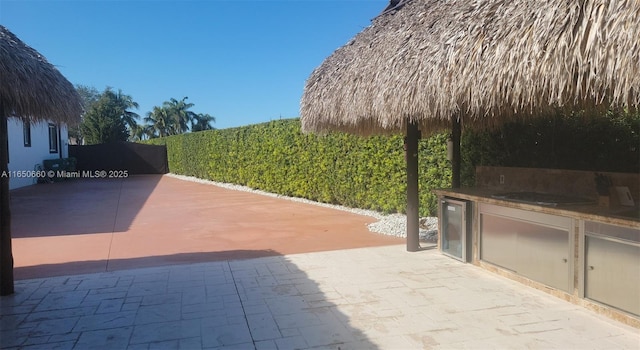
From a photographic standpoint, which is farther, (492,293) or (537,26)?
(492,293)

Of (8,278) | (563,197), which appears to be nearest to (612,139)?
(563,197)

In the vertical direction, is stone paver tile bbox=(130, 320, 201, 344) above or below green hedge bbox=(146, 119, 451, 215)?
below

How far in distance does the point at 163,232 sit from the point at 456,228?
5.93 m

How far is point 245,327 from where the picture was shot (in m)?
3.52

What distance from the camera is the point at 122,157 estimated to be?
28547 mm

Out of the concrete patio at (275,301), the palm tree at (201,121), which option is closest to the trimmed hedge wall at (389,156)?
the concrete patio at (275,301)

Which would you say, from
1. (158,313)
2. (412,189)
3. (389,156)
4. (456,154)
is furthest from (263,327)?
(389,156)

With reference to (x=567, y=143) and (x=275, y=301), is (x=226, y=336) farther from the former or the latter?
(x=567, y=143)

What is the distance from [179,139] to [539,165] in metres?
24.9

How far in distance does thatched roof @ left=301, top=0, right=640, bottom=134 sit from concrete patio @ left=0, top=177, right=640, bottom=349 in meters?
1.99

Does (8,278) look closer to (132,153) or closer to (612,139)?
(612,139)

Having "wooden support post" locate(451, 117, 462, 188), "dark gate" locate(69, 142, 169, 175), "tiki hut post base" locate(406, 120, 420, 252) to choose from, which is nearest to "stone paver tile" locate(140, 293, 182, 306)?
"tiki hut post base" locate(406, 120, 420, 252)

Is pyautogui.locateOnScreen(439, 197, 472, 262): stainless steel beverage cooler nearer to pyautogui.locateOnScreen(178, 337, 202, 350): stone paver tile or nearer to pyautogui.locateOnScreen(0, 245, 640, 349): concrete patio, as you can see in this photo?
pyautogui.locateOnScreen(0, 245, 640, 349): concrete patio

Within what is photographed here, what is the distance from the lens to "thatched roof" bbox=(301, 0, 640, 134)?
2.67 metres
